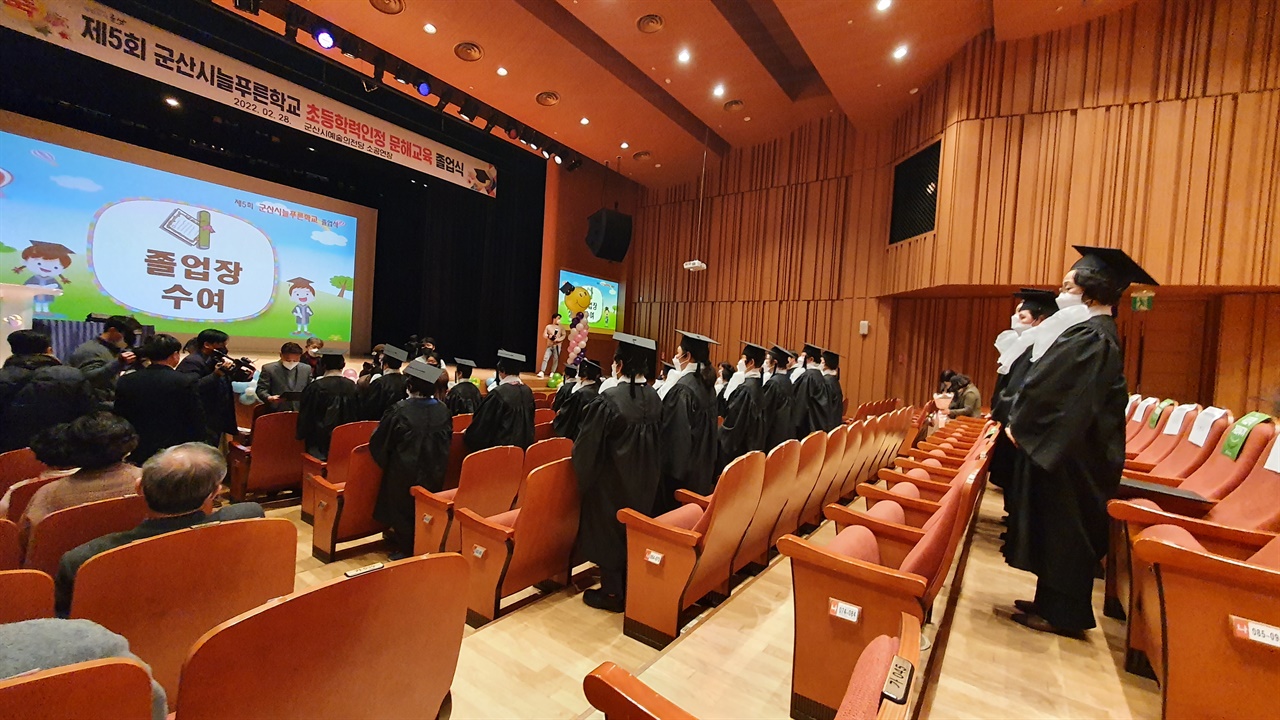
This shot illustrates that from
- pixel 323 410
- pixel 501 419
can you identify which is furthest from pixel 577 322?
pixel 323 410

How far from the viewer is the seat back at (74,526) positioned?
57.2 inches

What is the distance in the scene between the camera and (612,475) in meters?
2.60

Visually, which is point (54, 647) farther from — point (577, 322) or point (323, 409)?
point (577, 322)

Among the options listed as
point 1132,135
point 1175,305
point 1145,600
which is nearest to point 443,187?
point 1132,135

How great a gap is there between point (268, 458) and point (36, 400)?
1245mm

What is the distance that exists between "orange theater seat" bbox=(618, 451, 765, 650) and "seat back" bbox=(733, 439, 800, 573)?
0.47 feet

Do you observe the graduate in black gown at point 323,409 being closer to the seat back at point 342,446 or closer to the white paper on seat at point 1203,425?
the seat back at point 342,446

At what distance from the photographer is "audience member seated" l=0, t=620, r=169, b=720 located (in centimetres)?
70

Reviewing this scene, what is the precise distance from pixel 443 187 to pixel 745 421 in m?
9.72

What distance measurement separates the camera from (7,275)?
236 inches

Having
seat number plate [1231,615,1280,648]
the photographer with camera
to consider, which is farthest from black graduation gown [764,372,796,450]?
the photographer with camera

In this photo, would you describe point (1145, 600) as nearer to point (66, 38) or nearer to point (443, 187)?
point (66, 38)

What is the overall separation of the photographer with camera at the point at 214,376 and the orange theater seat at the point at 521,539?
2.91 metres

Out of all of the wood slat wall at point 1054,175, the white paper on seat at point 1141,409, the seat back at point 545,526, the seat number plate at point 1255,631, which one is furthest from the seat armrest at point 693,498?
the wood slat wall at point 1054,175
